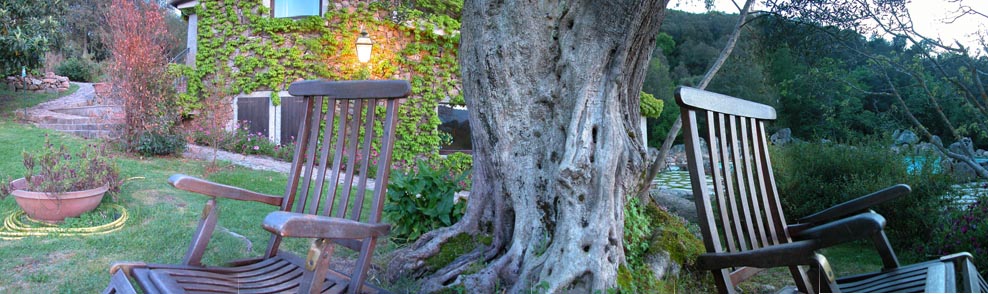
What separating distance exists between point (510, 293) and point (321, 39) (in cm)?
997

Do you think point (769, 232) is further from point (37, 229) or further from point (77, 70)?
point (77, 70)

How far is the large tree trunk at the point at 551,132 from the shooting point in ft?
8.14

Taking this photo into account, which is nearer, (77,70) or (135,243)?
(135,243)

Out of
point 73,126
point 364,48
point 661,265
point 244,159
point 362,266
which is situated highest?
point 364,48

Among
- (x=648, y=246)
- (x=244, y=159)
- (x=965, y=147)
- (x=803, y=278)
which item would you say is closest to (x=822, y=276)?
(x=803, y=278)

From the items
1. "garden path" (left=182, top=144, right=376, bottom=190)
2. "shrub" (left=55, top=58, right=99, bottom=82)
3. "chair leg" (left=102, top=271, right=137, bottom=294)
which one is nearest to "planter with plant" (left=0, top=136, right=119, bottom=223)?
"chair leg" (left=102, top=271, right=137, bottom=294)

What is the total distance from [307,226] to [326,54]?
10531mm

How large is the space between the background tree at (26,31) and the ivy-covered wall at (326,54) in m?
2.74

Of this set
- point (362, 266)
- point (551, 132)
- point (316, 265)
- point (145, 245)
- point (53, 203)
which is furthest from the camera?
point (53, 203)

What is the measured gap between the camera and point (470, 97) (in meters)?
2.95

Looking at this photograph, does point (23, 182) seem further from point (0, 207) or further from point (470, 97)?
point (470, 97)

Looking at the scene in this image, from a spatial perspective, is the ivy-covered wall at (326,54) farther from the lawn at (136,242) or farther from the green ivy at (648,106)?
the lawn at (136,242)

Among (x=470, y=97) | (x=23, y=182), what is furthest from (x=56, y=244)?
(x=470, y=97)

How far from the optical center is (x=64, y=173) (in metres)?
4.52
